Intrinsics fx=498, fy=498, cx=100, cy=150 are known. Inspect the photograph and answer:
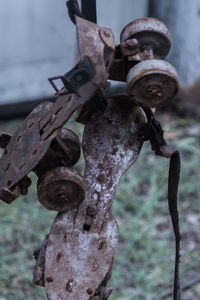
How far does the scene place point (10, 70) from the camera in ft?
11.3

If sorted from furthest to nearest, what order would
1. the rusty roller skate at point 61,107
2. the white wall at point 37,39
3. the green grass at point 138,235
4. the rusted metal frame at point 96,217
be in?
1. the white wall at point 37,39
2. the green grass at point 138,235
3. the rusted metal frame at point 96,217
4. the rusty roller skate at point 61,107

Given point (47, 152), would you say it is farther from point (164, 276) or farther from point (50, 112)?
point (164, 276)

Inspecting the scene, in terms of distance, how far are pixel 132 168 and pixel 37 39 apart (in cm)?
112

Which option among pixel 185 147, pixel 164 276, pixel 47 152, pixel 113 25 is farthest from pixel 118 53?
pixel 113 25

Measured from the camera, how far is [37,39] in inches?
133

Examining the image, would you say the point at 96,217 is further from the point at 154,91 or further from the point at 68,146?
the point at 154,91

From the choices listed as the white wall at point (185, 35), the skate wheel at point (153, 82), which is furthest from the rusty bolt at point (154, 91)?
the white wall at point (185, 35)

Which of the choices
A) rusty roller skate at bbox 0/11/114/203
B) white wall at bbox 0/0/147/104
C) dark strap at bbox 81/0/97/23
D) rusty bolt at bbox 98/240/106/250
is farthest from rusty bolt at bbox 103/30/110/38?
white wall at bbox 0/0/147/104

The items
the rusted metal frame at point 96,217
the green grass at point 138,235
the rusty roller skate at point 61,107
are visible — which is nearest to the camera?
the rusty roller skate at point 61,107

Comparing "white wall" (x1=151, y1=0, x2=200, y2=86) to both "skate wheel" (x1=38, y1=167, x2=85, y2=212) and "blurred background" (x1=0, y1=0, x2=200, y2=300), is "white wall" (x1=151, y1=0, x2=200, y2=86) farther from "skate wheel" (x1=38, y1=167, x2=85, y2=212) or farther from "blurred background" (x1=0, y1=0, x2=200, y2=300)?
"skate wheel" (x1=38, y1=167, x2=85, y2=212)

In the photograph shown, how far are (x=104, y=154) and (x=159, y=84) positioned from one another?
192 mm

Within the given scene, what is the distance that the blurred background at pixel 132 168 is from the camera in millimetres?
2223

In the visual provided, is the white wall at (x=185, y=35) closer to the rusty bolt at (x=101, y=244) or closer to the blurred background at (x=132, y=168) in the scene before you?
the blurred background at (x=132, y=168)

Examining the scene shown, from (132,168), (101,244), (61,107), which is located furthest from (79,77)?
(132,168)
